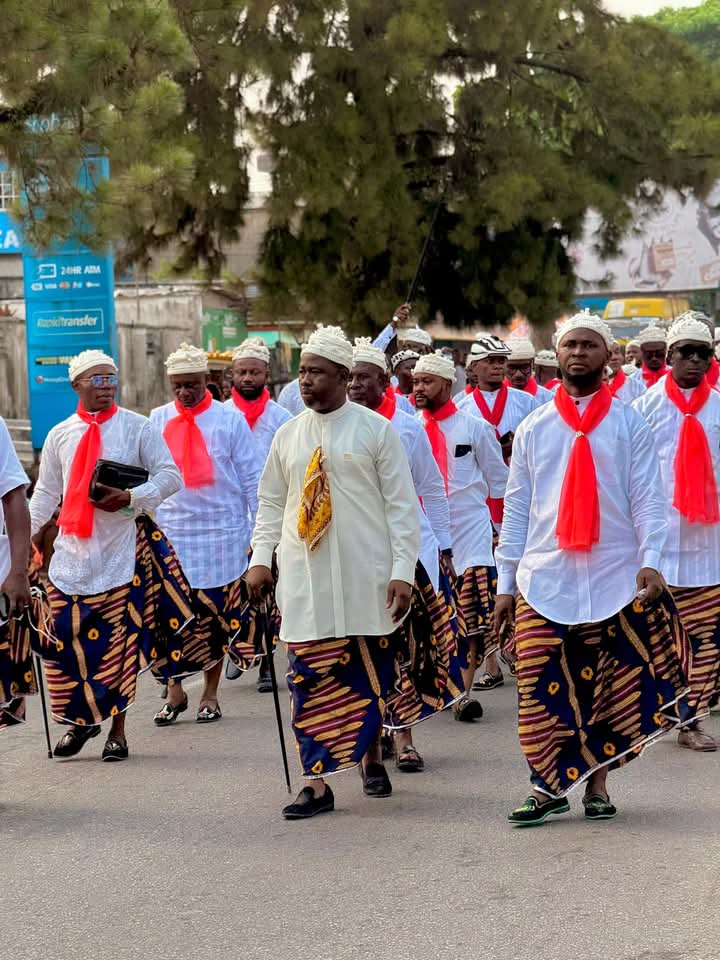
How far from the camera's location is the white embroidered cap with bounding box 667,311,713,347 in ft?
28.9


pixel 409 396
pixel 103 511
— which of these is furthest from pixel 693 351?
pixel 409 396

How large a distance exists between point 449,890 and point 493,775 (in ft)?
7.01

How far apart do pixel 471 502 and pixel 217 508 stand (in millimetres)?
1562

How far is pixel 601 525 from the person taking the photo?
7.04 m

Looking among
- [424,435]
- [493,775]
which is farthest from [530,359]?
[493,775]

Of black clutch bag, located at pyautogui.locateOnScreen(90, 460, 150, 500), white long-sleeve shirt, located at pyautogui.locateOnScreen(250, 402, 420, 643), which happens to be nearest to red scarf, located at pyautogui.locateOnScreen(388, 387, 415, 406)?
black clutch bag, located at pyautogui.locateOnScreen(90, 460, 150, 500)

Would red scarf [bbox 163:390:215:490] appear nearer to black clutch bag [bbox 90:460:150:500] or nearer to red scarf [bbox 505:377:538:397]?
black clutch bag [bbox 90:460:150:500]

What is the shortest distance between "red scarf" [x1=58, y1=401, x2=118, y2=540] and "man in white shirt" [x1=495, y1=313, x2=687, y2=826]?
2592 millimetres

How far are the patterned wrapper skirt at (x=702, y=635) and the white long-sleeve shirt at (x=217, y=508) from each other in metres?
2.88

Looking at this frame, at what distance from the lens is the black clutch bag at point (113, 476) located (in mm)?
8680

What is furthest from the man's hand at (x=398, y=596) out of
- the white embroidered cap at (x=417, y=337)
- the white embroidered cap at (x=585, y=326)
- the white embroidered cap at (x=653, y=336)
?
the white embroidered cap at (x=417, y=337)

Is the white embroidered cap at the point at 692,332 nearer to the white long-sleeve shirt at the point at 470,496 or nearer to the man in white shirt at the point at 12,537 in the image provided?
→ the white long-sleeve shirt at the point at 470,496

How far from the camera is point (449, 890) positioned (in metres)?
5.91

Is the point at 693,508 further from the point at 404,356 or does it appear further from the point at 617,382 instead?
the point at 404,356
